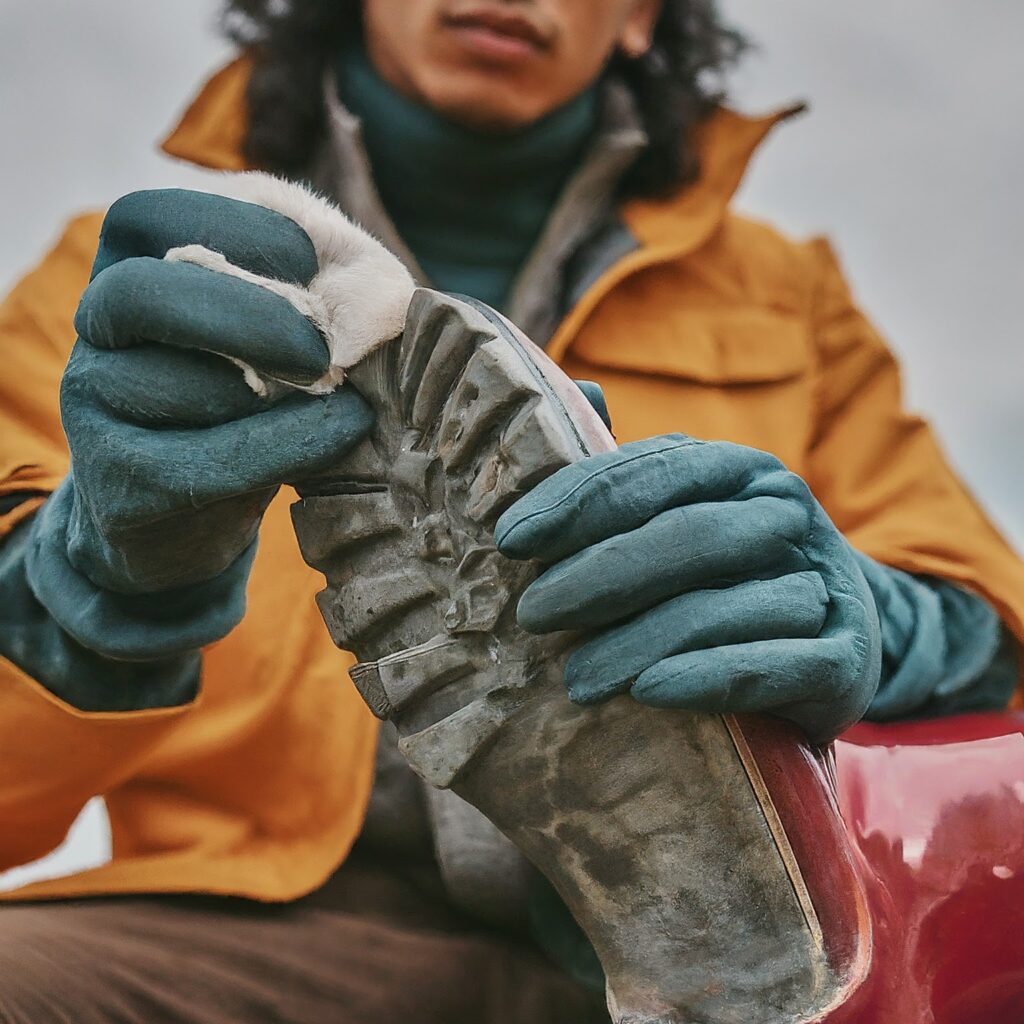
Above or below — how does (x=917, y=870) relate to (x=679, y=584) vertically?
below

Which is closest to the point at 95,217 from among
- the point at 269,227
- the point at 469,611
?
the point at 269,227

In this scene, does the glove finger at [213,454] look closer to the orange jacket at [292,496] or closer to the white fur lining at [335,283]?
the white fur lining at [335,283]

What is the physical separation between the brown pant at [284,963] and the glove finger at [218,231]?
0.46 m

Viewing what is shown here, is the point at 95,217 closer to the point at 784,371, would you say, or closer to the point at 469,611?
the point at 784,371

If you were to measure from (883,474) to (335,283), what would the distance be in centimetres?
67

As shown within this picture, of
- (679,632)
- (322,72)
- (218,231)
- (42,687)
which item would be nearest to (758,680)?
(679,632)

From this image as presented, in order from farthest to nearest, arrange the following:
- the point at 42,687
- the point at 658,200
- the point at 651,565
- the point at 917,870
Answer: the point at 658,200 < the point at 42,687 < the point at 917,870 < the point at 651,565

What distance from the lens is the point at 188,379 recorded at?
67cm

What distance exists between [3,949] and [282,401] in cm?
44

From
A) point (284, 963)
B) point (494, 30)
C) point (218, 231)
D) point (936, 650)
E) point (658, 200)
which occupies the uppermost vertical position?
point (218, 231)

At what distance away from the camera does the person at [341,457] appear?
655mm

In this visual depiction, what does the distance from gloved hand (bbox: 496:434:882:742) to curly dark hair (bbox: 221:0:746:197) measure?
74cm

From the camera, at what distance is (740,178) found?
4.47 ft

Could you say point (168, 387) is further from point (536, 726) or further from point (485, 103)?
point (485, 103)
